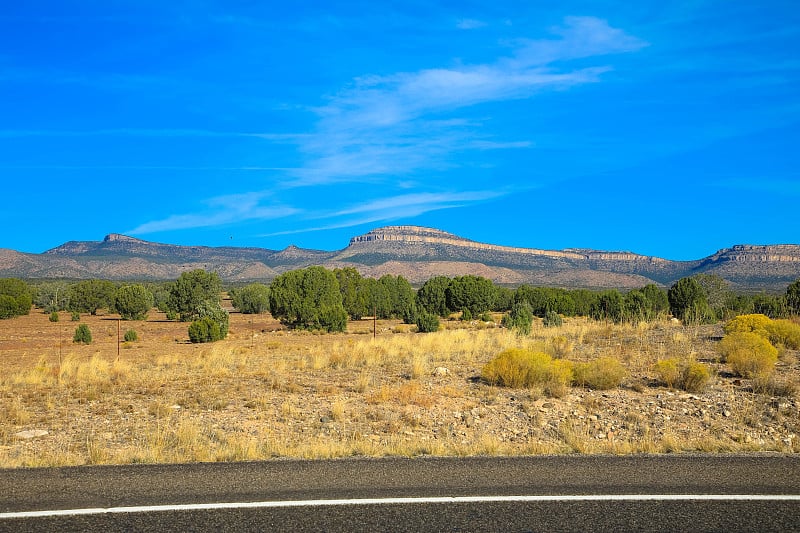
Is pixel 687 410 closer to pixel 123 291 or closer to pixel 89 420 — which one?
pixel 89 420

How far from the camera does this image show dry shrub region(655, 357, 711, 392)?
14680 millimetres

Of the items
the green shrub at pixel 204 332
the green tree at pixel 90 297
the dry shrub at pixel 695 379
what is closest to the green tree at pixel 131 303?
the green tree at pixel 90 297

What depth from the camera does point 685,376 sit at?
49.1 feet

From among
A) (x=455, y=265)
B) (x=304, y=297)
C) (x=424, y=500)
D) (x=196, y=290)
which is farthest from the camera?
(x=455, y=265)

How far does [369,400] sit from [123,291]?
2179 inches

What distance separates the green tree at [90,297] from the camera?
75.9 m

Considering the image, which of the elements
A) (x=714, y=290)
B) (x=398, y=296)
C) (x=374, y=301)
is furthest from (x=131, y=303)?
(x=714, y=290)

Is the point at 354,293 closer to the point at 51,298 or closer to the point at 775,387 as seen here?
the point at 51,298

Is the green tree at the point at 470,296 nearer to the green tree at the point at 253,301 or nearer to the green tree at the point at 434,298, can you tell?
the green tree at the point at 434,298

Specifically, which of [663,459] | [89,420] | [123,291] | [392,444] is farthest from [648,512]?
[123,291]

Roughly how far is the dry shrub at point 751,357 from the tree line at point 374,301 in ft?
40.1

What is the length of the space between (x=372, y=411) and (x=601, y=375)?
5.70 metres

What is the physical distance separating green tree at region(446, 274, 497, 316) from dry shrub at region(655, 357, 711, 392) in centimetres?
4859

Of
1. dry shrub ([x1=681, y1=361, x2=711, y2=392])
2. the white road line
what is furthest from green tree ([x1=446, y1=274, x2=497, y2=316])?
the white road line
